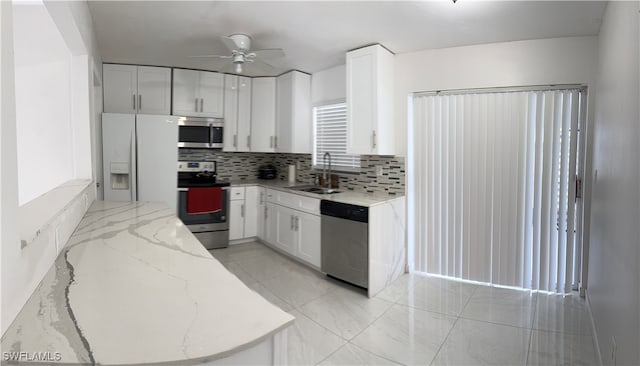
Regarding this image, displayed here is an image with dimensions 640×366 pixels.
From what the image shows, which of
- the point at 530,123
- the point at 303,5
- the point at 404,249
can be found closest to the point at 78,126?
the point at 303,5

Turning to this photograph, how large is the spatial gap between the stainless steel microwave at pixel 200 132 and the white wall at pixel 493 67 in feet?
7.77

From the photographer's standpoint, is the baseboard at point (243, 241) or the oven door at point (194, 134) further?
the baseboard at point (243, 241)

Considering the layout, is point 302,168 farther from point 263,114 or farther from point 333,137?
point 263,114

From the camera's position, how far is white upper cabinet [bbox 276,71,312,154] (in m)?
4.14

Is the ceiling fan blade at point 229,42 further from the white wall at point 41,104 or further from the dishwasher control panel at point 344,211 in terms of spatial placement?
the dishwasher control panel at point 344,211

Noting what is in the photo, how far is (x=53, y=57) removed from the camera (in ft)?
6.86

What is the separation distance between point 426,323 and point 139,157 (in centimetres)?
331

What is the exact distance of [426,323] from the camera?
237cm

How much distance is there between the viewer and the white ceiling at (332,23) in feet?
7.58

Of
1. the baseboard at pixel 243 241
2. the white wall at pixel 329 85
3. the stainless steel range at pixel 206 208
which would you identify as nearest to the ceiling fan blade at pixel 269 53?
the white wall at pixel 329 85

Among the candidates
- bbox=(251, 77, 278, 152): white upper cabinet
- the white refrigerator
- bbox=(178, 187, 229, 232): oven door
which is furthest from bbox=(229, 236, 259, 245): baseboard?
bbox=(251, 77, 278, 152): white upper cabinet

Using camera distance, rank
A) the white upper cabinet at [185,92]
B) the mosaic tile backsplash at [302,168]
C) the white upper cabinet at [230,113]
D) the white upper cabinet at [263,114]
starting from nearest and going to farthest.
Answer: the mosaic tile backsplash at [302,168], the white upper cabinet at [185,92], the white upper cabinet at [230,113], the white upper cabinet at [263,114]

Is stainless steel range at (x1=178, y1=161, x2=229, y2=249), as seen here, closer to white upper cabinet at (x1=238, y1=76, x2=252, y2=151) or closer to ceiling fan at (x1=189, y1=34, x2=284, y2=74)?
white upper cabinet at (x1=238, y1=76, x2=252, y2=151)

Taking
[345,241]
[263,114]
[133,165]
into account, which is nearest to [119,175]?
[133,165]
